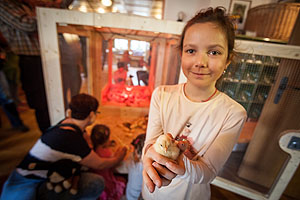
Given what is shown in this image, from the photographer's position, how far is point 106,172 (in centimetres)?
121

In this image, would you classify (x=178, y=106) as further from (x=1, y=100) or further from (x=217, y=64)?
(x=1, y=100)

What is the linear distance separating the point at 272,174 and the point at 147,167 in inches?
47.9

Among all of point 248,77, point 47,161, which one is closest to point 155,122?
point 248,77

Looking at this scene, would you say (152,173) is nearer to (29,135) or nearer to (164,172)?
(164,172)

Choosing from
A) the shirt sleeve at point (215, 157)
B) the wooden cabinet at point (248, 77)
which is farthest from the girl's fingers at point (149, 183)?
the wooden cabinet at point (248, 77)

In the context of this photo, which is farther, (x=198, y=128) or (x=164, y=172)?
(x=198, y=128)

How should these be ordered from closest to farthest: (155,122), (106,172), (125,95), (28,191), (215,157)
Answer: (215,157) < (155,122) < (28,191) < (106,172) < (125,95)

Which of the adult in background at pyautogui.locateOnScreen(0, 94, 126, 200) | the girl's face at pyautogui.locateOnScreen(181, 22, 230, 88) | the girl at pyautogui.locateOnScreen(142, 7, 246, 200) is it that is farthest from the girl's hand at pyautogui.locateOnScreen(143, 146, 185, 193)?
the adult in background at pyautogui.locateOnScreen(0, 94, 126, 200)

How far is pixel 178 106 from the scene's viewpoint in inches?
23.3

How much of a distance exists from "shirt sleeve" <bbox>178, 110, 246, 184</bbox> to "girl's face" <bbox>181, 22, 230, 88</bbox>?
0.20m

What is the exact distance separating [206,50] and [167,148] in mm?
342

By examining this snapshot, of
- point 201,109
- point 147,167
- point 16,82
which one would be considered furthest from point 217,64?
point 16,82

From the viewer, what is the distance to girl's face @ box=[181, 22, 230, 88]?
45 centimetres

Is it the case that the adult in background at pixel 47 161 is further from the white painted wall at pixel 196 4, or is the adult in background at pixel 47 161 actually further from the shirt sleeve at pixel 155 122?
the white painted wall at pixel 196 4
